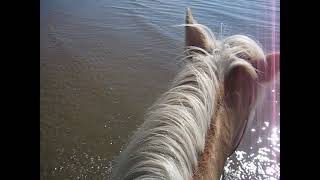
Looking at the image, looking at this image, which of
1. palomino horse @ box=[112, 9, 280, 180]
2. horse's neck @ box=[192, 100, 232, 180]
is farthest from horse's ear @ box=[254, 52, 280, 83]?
horse's neck @ box=[192, 100, 232, 180]

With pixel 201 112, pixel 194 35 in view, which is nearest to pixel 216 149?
pixel 201 112

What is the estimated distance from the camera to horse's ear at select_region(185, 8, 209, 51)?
1.47 meters

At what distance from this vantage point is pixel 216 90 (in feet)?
4.75

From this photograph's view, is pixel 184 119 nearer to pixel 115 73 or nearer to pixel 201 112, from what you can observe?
pixel 201 112

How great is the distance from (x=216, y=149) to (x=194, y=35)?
15.2 inches

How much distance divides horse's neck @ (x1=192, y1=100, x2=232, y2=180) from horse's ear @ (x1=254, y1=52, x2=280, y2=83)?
0.17 meters

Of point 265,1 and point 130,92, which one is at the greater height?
point 265,1

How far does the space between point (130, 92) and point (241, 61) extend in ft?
1.26

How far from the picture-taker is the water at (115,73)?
1442 millimetres

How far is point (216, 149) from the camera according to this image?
1.43 meters
